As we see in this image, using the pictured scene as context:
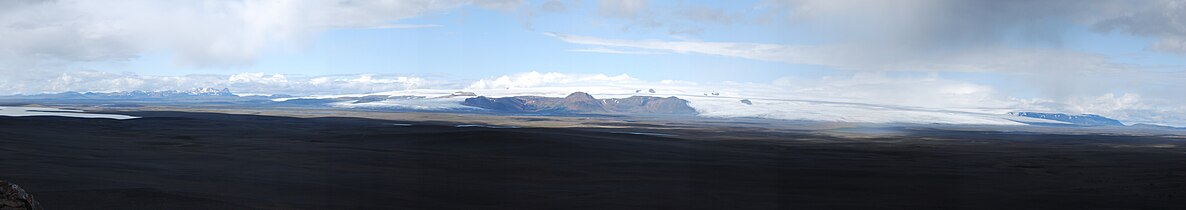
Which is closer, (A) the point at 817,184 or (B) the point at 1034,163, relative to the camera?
(A) the point at 817,184

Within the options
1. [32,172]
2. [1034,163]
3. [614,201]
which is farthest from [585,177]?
[1034,163]

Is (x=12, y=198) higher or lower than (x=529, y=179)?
higher

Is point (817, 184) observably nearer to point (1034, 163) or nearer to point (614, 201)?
point (614, 201)

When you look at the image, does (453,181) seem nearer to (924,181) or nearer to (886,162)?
(924,181)

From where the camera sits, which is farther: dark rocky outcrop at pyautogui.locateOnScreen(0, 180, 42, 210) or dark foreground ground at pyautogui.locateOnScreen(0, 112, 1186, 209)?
dark foreground ground at pyautogui.locateOnScreen(0, 112, 1186, 209)

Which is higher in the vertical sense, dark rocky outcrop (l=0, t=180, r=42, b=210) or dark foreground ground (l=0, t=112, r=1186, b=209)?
dark rocky outcrop (l=0, t=180, r=42, b=210)

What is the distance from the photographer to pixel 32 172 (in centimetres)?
2802

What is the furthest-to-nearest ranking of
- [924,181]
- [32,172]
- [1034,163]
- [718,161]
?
[1034,163], [718,161], [924,181], [32,172]

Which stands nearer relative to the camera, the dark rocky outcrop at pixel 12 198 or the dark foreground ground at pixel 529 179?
the dark rocky outcrop at pixel 12 198

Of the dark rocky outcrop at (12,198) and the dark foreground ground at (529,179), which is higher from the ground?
the dark rocky outcrop at (12,198)

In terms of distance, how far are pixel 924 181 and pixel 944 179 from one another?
6.28ft

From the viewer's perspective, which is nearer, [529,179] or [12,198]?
[12,198]

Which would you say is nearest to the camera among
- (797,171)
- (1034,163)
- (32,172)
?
(32,172)

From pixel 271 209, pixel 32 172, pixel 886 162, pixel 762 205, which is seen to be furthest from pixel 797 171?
pixel 32 172
